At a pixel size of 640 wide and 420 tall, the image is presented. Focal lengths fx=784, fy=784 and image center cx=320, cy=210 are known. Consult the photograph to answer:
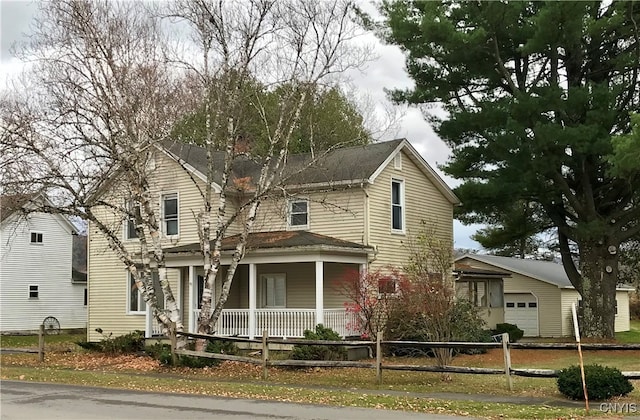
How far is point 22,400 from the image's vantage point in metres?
15.0

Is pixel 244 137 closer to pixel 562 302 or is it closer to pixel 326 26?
pixel 326 26

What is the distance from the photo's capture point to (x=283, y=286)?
92.6ft

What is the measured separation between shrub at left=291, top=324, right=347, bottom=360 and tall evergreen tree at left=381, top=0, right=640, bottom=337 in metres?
10.0

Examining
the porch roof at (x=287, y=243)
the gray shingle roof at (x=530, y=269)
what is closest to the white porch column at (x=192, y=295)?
the porch roof at (x=287, y=243)

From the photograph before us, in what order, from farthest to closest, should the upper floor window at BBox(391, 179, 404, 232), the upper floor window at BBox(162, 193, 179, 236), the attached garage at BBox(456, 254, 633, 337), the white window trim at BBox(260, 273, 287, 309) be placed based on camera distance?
the attached garage at BBox(456, 254, 633, 337) → the upper floor window at BBox(162, 193, 179, 236) → the upper floor window at BBox(391, 179, 404, 232) → the white window trim at BBox(260, 273, 287, 309)

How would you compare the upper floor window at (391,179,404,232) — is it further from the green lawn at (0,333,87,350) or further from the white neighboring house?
the white neighboring house

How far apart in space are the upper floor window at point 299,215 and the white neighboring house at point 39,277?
18.8 m

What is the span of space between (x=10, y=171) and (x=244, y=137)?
808 cm

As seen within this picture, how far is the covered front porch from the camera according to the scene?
25.0 m

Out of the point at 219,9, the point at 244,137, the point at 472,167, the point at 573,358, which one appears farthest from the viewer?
the point at 472,167

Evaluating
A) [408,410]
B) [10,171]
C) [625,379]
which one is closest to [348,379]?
[408,410]

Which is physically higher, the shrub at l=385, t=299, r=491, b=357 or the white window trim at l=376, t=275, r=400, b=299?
the white window trim at l=376, t=275, r=400, b=299

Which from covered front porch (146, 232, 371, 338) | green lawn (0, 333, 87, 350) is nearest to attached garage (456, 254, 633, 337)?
covered front porch (146, 232, 371, 338)

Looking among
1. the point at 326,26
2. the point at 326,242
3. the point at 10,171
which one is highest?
the point at 326,26
